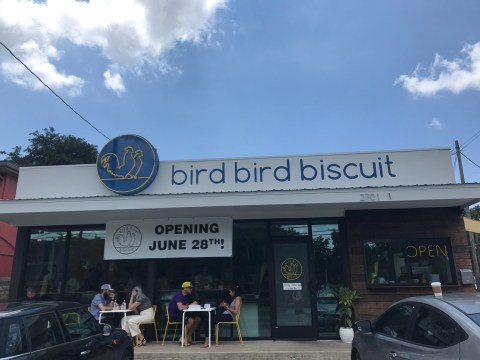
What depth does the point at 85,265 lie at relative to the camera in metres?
10.8

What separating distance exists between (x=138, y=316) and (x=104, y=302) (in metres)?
0.90

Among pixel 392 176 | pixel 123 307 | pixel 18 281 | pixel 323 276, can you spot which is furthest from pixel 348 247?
pixel 18 281

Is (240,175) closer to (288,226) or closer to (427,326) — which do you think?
(288,226)

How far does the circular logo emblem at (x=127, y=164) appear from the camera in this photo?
1032 cm

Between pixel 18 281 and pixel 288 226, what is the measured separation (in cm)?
708

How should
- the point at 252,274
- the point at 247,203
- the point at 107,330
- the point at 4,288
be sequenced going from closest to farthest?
the point at 107,330
the point at 247,203
the point at 252,274
the point at 4,288

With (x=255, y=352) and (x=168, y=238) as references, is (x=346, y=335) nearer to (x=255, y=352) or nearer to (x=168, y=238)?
(x=255, y=352)

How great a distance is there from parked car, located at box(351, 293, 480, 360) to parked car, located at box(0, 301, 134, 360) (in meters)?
3.22

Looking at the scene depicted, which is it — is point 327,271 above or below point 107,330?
above

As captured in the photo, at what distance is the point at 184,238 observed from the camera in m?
10.2

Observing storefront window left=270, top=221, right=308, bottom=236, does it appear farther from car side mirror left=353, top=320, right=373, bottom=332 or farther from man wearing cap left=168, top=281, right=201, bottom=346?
car side mirror left=353, top=320, right=373, bottom=332

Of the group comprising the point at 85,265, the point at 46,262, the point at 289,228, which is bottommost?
the point at 85,265

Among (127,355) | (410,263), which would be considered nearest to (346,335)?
(410,263)

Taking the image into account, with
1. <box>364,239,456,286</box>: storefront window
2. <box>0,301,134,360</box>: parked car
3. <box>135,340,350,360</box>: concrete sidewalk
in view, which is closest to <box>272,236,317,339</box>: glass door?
<box>135,340,350,360</box>: concrete sidewalk
